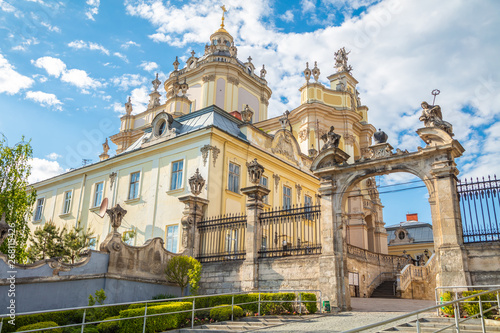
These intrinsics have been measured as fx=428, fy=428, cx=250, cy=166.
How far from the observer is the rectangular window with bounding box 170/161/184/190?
81.1ft

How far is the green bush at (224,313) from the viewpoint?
42.7ft

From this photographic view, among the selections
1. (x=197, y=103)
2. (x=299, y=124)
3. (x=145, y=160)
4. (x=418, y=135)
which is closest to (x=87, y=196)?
(x=145, y=160)

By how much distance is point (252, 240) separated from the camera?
17.0m

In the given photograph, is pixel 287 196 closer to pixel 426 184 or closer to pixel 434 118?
pixel 426 184

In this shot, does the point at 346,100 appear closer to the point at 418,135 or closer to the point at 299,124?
the point at 299,124

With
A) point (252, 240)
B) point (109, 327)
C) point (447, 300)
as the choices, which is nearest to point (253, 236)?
point (252, 240)

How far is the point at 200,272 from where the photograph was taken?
17.6m

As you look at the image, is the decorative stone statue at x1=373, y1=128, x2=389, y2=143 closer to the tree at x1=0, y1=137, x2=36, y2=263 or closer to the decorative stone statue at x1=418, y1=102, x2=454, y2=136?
the decorative stone statue at x1=418, y1=102, x2=454, y2=136

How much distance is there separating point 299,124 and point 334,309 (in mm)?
26283

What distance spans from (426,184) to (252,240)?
6.79m

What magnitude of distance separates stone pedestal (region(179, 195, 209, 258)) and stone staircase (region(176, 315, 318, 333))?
5.94 m

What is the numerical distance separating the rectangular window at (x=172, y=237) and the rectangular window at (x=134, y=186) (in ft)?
14.4

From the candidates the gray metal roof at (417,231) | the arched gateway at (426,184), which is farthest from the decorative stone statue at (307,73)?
the arched gateway at (426,184)

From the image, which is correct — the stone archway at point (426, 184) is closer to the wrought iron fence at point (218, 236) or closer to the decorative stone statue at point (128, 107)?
the wrought iron fence at point (218, 236)
